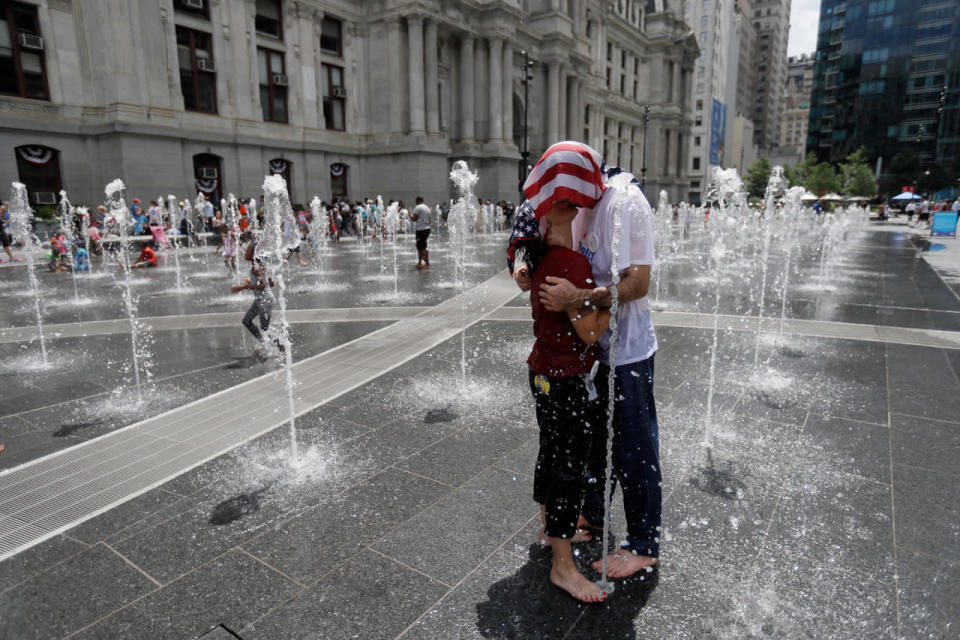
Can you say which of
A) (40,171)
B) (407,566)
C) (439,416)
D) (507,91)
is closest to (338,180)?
(507,91)

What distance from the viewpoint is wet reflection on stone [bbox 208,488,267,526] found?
3217 millimetres

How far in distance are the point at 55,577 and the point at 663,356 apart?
5675 millimetres

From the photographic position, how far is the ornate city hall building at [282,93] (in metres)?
20.8

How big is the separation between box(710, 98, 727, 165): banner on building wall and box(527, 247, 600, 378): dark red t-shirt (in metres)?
98.4

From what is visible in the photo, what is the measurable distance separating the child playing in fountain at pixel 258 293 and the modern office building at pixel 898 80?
94.4 metres

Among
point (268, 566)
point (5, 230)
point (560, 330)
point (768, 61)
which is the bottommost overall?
point (268, 566)

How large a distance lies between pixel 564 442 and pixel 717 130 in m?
103

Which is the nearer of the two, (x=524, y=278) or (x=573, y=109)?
(x=524, y=278)

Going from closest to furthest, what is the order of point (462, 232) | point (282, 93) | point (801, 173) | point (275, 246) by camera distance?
point (275, 246)
point (462, 232)
point (282, 93)
point (801, 173)

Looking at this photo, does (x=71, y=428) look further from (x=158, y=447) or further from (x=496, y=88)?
(x=496, y=88)

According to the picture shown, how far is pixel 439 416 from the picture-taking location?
473cm

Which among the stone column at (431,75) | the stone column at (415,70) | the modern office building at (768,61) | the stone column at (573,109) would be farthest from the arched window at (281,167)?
the modern office building at (768,61)

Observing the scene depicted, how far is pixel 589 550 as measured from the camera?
2.87m

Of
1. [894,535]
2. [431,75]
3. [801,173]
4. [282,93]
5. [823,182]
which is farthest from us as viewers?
[801,173]
